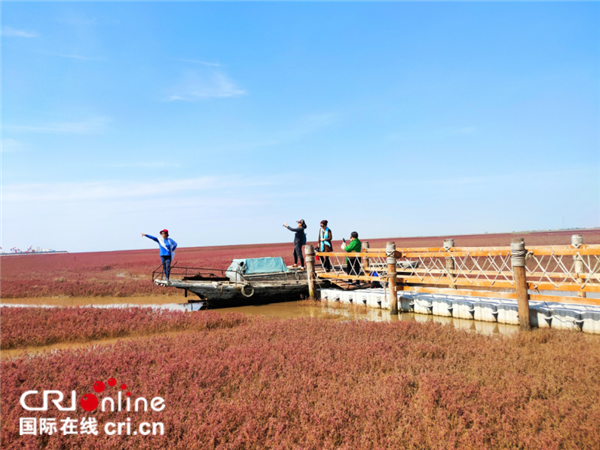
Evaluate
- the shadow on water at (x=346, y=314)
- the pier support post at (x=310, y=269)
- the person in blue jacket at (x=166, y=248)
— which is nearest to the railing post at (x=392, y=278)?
the shadow on water at (x=346, y=314)

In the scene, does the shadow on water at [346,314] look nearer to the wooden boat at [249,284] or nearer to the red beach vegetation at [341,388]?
the wooden boat at [249,284]

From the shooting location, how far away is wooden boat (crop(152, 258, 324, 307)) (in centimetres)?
1364

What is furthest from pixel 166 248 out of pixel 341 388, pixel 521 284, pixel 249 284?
pixel 521 284

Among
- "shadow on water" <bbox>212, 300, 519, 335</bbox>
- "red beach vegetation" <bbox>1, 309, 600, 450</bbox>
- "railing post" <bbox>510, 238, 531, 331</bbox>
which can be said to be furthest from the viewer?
"shadow on water" <bbox>212, 300, 519, 335</bbox>

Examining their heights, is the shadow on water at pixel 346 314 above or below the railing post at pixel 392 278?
below

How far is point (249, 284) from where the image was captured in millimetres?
14344

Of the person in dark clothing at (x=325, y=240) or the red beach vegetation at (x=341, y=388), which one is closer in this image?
the red beach vegetation at (x=341, y=388)

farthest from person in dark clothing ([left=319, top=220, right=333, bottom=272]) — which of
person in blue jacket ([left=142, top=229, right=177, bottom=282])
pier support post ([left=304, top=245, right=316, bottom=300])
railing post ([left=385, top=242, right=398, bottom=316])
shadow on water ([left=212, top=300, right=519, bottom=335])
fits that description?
person in blue jacket ([left=142, top=229, right=177, bottom=282])

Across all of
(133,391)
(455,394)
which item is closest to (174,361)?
(133,391)

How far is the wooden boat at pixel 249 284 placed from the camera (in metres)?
13.6

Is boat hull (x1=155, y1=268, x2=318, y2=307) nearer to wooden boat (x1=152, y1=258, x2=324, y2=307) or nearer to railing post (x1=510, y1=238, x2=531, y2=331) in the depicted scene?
wooden boat (x1=152, y1=258, x2=324, y2=307)

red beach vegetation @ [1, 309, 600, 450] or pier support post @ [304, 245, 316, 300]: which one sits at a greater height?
pier support post @ [304, 245, 316, 300]

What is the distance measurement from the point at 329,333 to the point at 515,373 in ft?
13.2

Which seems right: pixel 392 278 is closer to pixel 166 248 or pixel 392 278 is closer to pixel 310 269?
pixel 310 269
